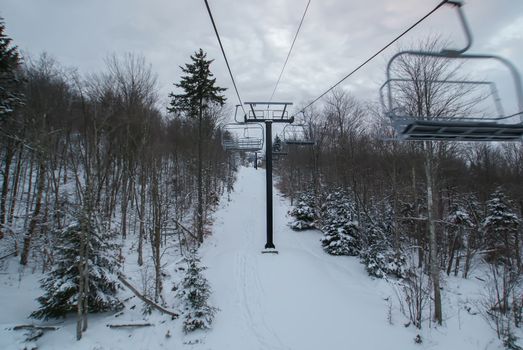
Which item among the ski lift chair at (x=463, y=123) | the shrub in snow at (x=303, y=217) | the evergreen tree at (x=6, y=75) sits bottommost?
the shrub in snow at (x=303, y=217)

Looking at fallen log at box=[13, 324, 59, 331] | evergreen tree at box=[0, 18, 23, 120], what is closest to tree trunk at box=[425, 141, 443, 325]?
fallen log at box=[13, 324, 59, 331]

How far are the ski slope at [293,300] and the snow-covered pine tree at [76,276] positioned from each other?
141 inches

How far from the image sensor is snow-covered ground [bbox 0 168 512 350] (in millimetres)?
7359

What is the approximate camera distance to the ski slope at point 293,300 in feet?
24.7

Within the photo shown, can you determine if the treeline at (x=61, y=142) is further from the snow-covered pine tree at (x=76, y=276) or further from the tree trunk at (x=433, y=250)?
the tree trunk at (x=433, y=250)

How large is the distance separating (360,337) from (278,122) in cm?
965

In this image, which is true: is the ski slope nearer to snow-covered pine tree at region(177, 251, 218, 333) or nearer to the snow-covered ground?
the snow-covered ground

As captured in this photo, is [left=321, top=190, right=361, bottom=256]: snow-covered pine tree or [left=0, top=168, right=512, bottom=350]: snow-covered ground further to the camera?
[left=321, top=190, right=361, bottom=256]: snow-covered pine tree

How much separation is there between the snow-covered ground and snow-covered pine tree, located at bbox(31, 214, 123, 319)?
572 mm

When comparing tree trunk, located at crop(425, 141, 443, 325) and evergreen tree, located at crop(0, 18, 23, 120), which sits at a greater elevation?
evergreen tree, located at crop(0, 18, 23, 120)

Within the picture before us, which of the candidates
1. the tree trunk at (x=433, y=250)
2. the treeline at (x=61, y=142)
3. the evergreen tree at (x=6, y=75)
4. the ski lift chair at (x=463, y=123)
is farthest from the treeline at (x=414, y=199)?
the evergreen tree at (x=6, y=75)

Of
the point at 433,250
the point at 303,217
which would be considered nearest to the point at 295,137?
the point at 303,217

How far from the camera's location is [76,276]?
778 cm

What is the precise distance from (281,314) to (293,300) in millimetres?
1025
